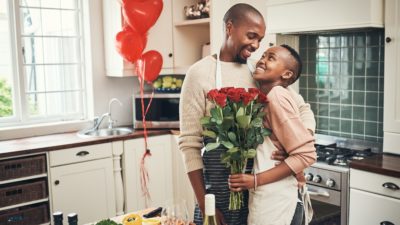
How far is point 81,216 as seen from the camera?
3.33 meters

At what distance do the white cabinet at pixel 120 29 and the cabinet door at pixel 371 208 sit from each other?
1854 mm

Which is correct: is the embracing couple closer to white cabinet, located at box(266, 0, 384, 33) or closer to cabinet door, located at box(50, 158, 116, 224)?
Answer: white cabinet, located at box(266, 0, 384, 33)

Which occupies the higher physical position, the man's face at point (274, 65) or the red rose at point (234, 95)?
the man's face at point (274, 65)

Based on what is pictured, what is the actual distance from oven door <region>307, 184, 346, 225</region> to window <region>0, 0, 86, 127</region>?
82.5 inches

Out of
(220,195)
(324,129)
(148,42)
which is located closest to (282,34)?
(324,129)

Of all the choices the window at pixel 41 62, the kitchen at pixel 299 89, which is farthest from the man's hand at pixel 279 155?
the window at pixel 41 62

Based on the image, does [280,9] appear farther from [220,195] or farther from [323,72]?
[220,195]

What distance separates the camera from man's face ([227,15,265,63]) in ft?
5.15

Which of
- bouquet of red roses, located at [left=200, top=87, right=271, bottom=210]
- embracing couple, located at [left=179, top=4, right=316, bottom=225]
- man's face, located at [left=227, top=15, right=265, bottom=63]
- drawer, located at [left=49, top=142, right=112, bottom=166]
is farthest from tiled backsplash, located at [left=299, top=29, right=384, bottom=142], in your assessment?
bouquet of red roses, located at [left=200, top=87, right=271, bottom=210]

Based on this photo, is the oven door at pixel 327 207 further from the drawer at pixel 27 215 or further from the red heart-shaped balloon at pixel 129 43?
the drawer at pixel 27 215

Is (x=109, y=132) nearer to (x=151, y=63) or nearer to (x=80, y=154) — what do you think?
(x=80, y=154)

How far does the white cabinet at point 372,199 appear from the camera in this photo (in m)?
2.61

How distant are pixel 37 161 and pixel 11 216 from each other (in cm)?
38

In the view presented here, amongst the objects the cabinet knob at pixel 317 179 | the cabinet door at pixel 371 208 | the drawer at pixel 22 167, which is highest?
the drawer at pixel 22 167
